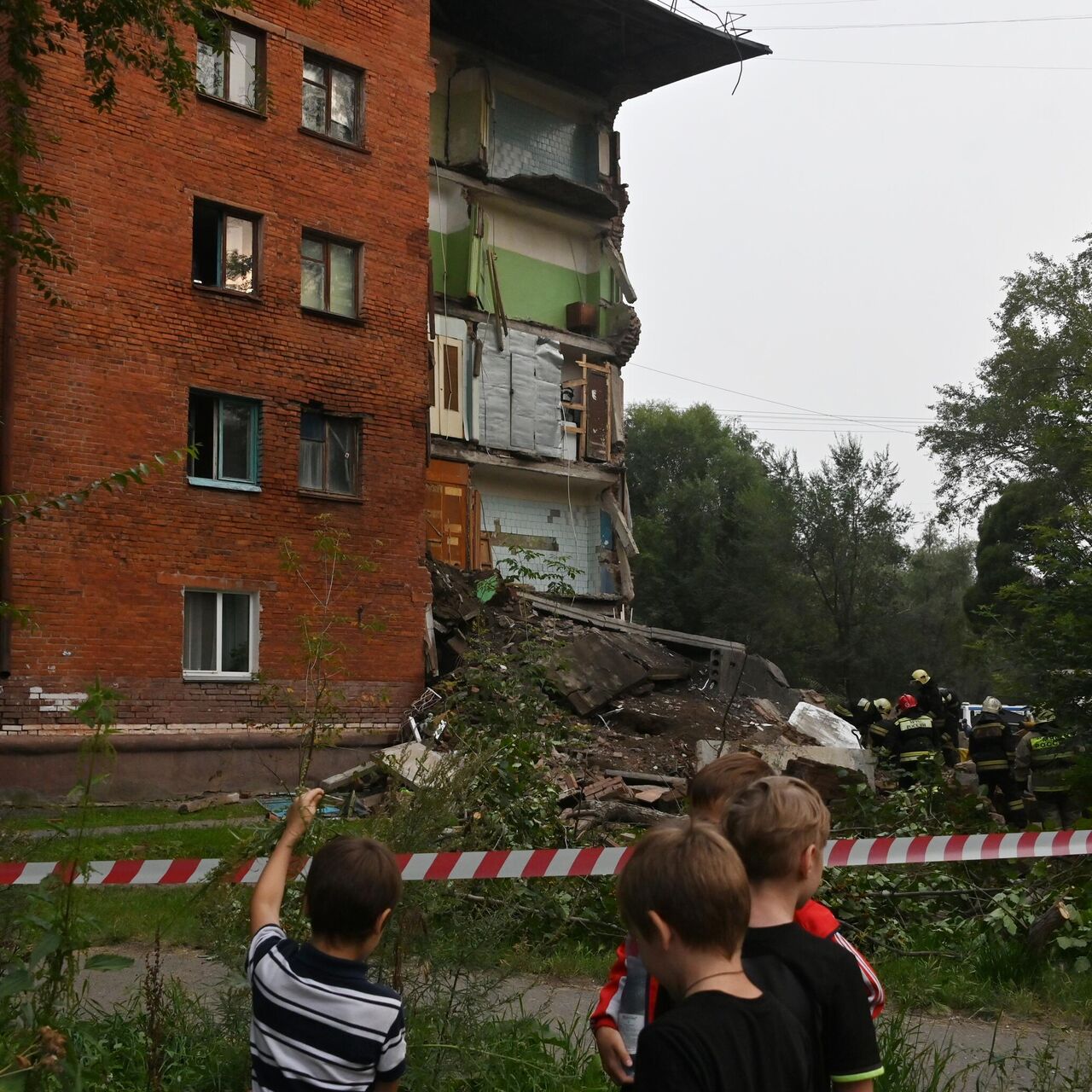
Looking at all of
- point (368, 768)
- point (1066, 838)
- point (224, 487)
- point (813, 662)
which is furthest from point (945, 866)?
point (813, 662)

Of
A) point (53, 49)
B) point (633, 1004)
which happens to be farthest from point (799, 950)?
point (53, 49)

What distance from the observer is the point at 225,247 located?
1905cm

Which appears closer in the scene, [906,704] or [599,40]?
[906,704]

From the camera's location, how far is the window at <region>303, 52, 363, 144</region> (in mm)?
20422

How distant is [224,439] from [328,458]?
1857 mm

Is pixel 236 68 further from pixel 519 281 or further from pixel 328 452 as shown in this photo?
pixel 519 281

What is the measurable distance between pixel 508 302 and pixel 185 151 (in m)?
10.2

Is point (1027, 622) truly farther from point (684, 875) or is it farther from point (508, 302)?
point (508, 302)

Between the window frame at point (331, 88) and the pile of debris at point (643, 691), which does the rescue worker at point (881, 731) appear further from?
the window frame at point (331, 88)

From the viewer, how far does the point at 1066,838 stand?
275 inches

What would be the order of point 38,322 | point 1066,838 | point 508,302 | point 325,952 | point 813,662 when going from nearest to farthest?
point 325,952 < point 1066,838 < point 38,322 < point 508,302 < point 813,662

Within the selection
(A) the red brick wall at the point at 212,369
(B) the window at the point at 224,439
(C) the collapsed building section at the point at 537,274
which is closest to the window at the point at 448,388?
(C) the collapsed building section at the point at 537,274

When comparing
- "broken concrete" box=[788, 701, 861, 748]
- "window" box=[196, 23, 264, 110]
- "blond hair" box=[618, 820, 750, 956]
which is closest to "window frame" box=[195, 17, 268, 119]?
"window" box=[196, 23, 264, 110]

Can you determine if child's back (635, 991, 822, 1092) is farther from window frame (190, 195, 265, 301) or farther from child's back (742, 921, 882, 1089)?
window frame (190, 195, 265, 301)
